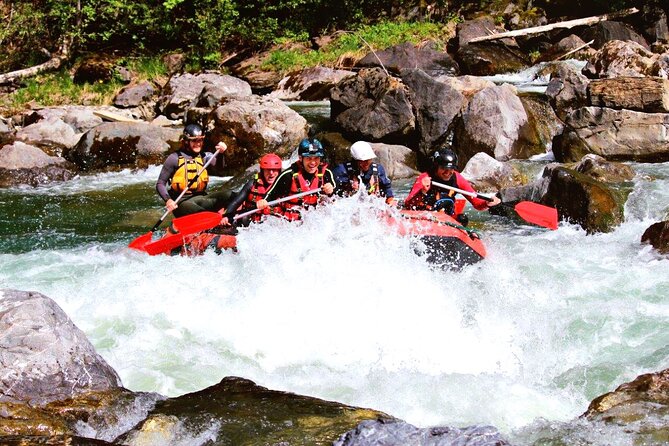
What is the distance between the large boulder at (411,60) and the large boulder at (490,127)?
6534 mm

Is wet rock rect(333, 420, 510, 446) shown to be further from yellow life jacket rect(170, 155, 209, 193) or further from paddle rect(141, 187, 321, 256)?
yellow life jacket rect(170, 155, 209, 193)

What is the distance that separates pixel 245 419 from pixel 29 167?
32.5 ft

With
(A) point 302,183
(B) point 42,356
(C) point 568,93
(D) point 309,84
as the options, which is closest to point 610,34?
(C) point 568,93

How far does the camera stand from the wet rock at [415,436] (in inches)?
125

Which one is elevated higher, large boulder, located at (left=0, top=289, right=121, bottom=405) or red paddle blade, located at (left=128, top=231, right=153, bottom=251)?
large boulder, located at (left=0, top=289, right=121, bottom=405)

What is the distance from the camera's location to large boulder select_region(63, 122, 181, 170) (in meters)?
12.5

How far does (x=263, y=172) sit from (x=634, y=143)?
650cm

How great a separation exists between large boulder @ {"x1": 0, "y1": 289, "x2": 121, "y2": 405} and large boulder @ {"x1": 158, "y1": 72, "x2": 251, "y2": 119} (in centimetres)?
1221

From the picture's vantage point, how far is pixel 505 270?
22.9 ft

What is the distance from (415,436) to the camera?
3209 millimetres

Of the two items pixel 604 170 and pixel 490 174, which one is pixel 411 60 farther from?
pixel 604 170

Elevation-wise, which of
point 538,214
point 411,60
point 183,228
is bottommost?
point 538,214

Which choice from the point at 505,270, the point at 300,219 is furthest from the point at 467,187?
the point at 300,219

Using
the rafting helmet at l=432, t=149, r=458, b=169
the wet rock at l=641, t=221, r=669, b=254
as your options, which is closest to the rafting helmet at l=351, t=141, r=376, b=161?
the rafting helmet at l=432, t=149, r=458, b=169
